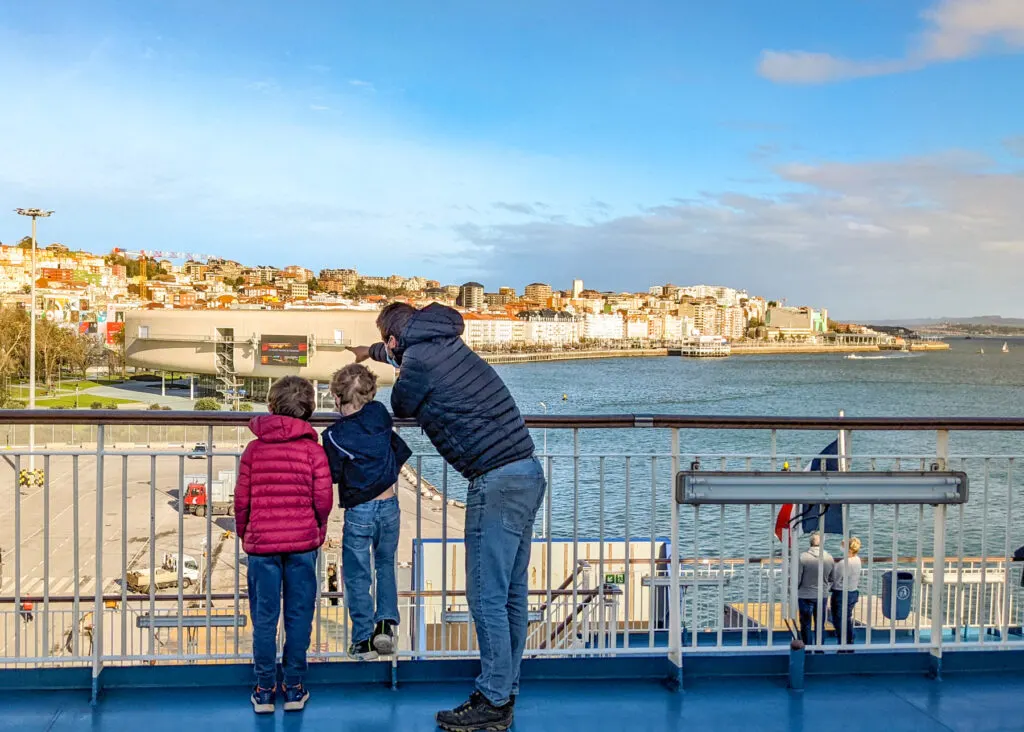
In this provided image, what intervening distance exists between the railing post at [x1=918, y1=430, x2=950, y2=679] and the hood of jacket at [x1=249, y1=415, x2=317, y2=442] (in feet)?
7.63

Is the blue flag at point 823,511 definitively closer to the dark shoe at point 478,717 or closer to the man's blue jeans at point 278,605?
the dark shoe at point 478,717

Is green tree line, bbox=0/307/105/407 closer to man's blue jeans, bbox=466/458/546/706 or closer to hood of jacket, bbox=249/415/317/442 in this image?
hood of jacket, bbox=249/415/317/442

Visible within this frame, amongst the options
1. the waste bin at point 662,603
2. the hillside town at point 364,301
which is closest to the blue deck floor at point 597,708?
the waste bin at point 662,603

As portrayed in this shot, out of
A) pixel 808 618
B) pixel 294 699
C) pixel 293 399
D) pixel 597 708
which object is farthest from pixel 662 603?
pixel 293 399

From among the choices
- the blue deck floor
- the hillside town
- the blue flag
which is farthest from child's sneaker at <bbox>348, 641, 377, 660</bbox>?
the hillside town

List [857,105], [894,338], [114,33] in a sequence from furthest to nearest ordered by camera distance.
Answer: [894,338] → [857,105] → [114,33]

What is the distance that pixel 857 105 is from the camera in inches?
3974

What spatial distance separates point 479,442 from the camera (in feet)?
8.12

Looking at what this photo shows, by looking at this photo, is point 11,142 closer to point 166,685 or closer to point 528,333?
point 528,333

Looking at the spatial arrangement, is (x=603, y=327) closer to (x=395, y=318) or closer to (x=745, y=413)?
(x=745, y=413)

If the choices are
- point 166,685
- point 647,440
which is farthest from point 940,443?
point 647,440

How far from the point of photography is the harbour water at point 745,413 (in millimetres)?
7402

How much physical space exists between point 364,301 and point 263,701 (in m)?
103

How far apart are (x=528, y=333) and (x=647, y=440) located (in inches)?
3940
